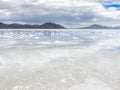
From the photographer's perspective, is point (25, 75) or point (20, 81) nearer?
point (20, 81)

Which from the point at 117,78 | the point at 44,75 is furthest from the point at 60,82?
the point at 117,78

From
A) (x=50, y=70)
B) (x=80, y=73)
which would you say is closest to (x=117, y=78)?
(x=80, y=73)

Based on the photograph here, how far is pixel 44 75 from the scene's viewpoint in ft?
46.8

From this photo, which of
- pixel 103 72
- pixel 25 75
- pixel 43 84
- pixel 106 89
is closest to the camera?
pixel 106 89

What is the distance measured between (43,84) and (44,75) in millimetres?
1987

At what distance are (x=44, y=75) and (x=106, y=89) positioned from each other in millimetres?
4118

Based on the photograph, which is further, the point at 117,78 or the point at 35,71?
the point at 35,71

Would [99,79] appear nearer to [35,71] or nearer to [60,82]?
[60,82]

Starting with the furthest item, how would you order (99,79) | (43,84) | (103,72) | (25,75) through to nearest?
(103,72), (25,75), (99,79), (43,84)

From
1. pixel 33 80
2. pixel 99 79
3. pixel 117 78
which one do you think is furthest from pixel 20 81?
pixel 117 78

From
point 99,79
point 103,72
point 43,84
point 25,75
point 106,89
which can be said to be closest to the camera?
point 106,89

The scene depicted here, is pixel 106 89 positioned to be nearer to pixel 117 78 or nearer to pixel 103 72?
pixel 117 78

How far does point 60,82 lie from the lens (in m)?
12.6

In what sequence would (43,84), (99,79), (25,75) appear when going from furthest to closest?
(25,75)
(99,79)
(43,84)
